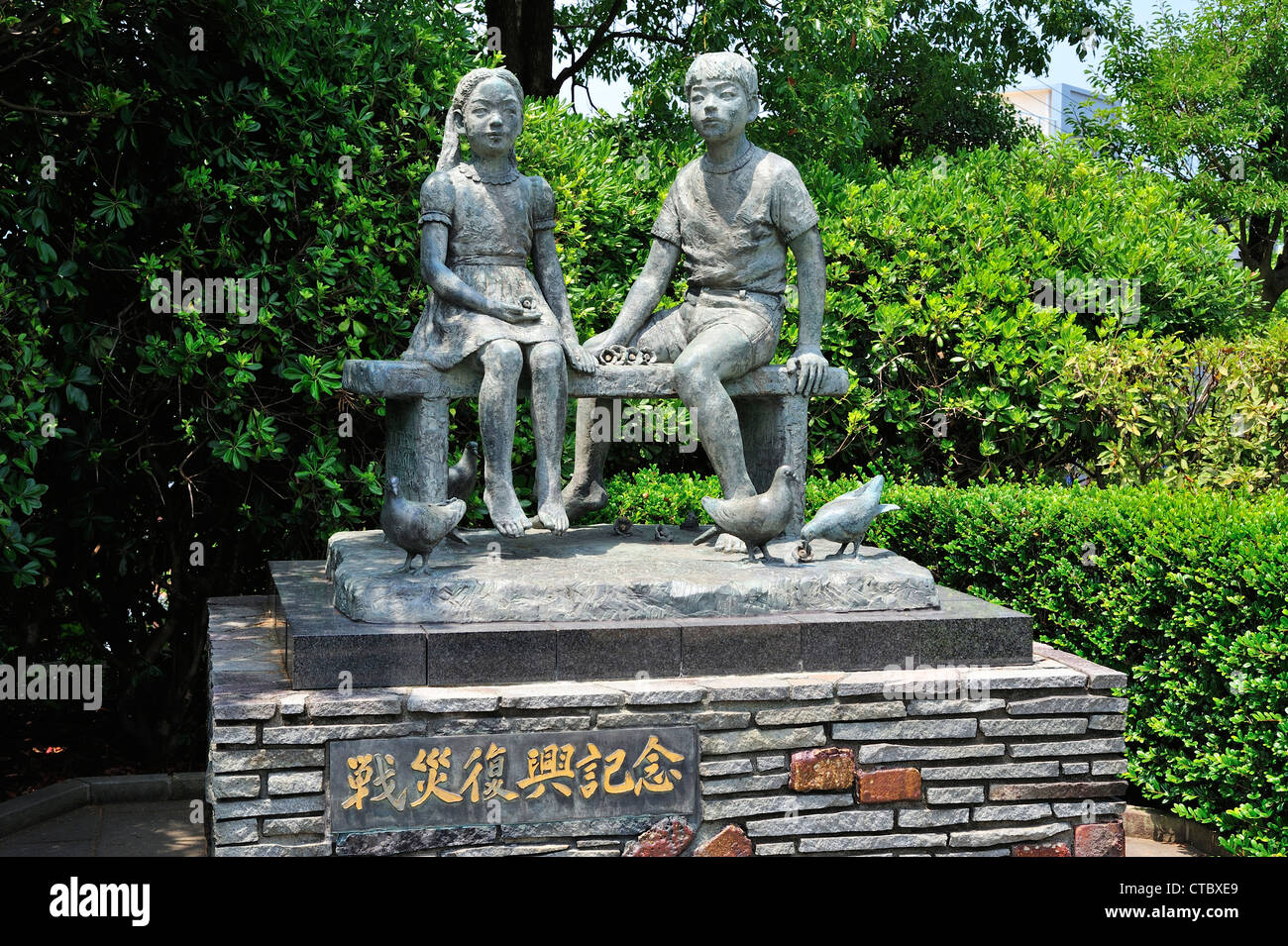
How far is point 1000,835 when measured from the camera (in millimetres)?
4551

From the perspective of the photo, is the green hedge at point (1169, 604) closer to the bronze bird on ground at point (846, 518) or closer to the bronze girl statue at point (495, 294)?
the bronze bird on ground at point (846, 518)

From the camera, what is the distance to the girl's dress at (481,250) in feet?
16.4

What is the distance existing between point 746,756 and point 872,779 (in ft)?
1.44

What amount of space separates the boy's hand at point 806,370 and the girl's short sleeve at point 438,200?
56.4 inches

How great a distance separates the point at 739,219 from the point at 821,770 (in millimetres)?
2108

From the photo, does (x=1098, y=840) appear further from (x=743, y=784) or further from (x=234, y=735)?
(x=234, y=735)

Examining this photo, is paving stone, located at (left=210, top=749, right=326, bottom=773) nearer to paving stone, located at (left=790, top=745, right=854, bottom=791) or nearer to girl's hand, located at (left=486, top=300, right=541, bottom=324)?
paving stone, located at (left=790, top=745, right=854, bottom=791)

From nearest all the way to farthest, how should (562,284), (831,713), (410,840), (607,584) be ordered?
(410,840) → (831,713) → (607,584) → (562,284)

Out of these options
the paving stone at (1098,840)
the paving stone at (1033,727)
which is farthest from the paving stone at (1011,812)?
the paving stone at (1033,727)

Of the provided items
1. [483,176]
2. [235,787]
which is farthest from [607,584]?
[483,176]

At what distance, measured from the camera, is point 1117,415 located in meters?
7.35

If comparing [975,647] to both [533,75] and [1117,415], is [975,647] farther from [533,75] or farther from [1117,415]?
[533,75]

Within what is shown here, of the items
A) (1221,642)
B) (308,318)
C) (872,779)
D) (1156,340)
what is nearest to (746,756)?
(872,779)

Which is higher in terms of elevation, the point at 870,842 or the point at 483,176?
the point at 483,176
